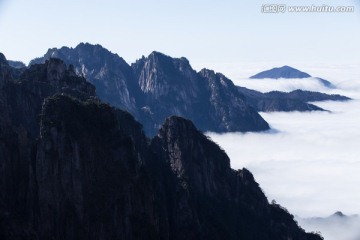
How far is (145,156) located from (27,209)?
42993mm

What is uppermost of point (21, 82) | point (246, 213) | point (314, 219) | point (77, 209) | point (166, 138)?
point (21, 82)

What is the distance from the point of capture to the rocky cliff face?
82.8 m

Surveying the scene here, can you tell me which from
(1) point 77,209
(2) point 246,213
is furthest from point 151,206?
(2) point 246,213

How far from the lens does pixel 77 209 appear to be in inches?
3329

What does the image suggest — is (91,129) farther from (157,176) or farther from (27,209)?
(157,176)

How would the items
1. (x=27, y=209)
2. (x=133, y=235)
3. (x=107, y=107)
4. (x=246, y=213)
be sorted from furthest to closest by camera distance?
(x=246, y=213)
(x=107, y=107)
(x=133, y=235)
(x=27, y=209)

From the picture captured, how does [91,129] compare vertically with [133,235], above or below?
above

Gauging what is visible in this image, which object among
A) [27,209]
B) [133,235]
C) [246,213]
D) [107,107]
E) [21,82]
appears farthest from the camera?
[246,213]

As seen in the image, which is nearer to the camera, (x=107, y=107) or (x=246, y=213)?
(x=107, y=107)

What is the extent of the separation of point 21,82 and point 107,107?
22861 millimetres

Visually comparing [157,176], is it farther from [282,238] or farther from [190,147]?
[282,238]

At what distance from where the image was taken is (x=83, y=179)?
285 feet

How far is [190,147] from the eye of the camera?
132 metres

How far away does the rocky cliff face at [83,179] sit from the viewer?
82.8 metres
